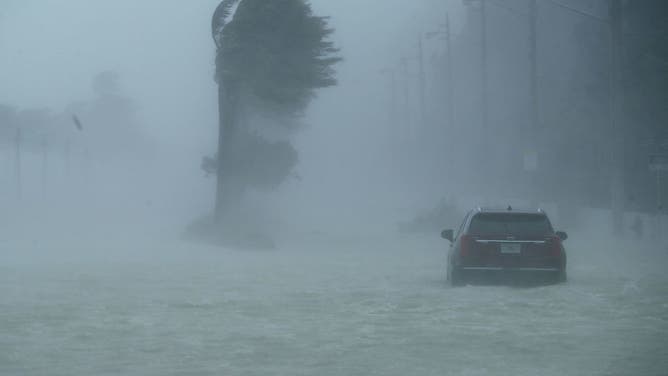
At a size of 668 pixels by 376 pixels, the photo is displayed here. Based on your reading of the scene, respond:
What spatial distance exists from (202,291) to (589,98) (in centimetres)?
4518

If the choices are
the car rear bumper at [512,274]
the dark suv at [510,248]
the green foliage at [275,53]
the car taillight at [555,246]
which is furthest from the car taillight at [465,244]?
the green foliage at [275,53]

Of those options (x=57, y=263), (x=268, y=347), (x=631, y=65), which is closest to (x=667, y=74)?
(x=631, y=65)

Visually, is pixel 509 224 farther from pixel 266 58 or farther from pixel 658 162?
pixel 266 58

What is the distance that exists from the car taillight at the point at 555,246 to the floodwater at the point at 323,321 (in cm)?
59

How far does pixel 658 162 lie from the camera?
31.9 m

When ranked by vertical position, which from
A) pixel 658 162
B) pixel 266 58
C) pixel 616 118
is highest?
pixel 266 58

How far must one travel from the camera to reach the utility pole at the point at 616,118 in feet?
125

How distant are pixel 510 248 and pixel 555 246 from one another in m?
0.77

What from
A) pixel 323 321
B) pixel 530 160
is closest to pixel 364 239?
pixel 530 160

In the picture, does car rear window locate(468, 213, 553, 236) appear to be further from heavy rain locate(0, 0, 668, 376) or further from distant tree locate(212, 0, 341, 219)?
distant tree locate(212, 0, 341, 219)

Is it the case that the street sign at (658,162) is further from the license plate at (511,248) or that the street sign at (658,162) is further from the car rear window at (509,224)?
A: the license plate at (511,248)

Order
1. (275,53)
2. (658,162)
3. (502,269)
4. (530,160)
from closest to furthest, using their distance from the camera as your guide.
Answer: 1. (502,269)
2. (658,162)
3. (530,160)
4. (275,53)

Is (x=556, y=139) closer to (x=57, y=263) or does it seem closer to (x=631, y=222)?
(x=631, y=222)

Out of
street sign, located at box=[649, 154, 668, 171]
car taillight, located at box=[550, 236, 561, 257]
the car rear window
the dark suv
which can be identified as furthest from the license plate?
street sign, located at box=[649, 154, 668, 171]
